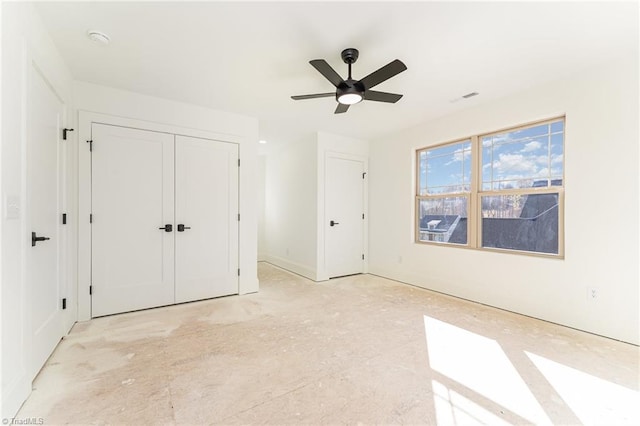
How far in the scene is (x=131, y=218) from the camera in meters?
3.22

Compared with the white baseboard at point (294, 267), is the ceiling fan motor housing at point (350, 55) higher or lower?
higher

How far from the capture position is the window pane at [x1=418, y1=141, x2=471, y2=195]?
393 centimetres

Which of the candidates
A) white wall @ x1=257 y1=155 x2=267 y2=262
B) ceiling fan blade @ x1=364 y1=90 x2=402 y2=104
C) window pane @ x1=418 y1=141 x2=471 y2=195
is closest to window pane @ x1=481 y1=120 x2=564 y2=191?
window pane @ x1=418 y1=141 x2=471 y2=195

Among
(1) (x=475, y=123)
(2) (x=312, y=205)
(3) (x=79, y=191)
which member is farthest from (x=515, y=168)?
(3) (x=79, y=191)

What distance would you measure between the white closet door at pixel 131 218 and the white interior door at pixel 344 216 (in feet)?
8.03

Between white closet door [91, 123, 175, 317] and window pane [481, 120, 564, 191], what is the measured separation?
4.04m

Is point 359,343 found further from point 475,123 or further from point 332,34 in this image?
point 475,123

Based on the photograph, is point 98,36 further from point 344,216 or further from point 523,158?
point 523,158

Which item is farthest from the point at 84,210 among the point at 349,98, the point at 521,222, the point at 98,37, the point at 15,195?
the point at 521,222

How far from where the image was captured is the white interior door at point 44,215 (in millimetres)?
1963

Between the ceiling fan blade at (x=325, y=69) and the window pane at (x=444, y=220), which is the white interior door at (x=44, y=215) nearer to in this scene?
the ceiling fan blade at (x=325, y=69)

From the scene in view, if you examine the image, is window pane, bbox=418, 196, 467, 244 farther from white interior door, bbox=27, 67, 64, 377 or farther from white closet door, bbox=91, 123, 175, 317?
white interior door, bbox=27, 67, 64, 377

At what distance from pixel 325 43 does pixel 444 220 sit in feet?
9.97

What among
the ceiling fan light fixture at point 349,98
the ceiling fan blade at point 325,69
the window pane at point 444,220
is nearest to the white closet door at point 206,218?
the ceiling fan light fixture at point 349,98
